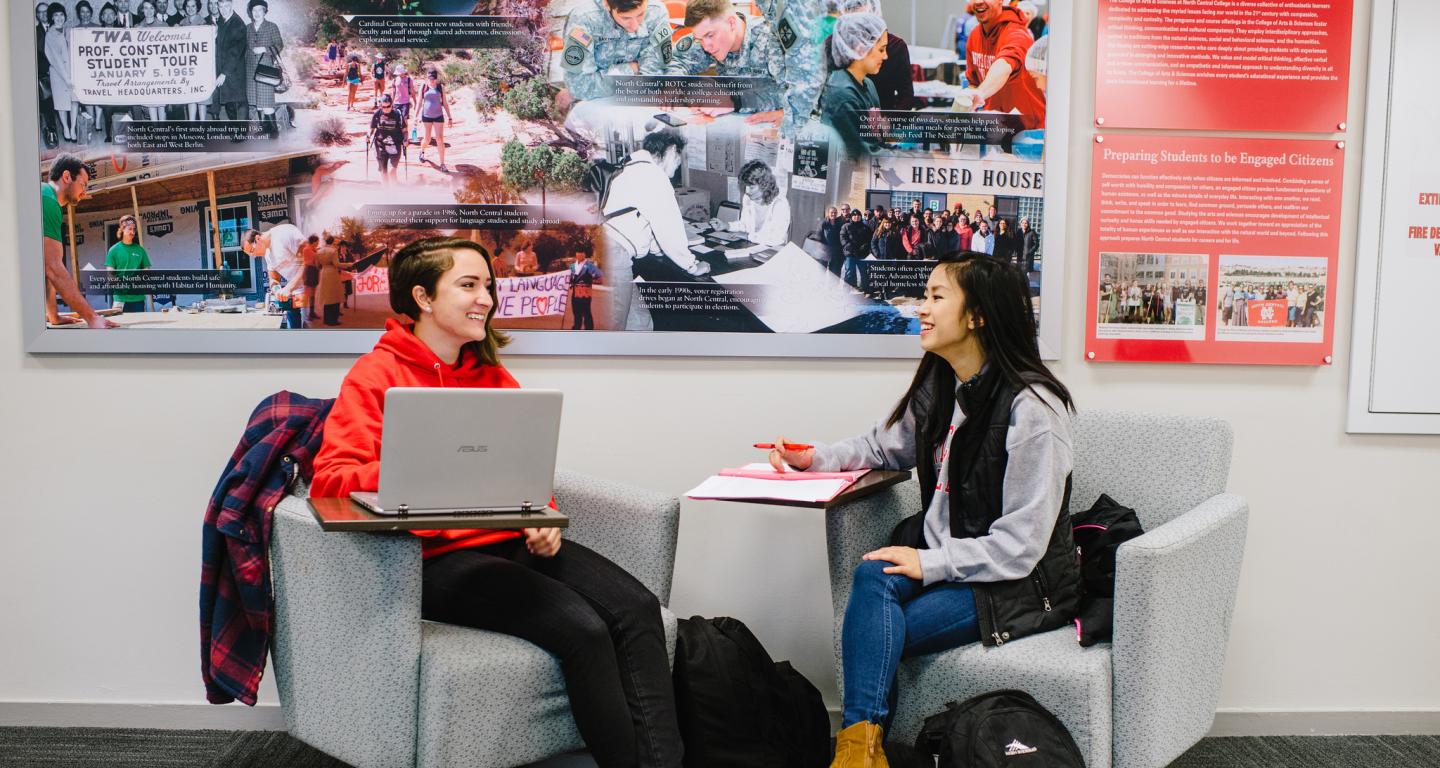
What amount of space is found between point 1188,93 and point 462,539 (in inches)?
82.1

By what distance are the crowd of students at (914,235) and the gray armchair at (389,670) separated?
128 centimetres

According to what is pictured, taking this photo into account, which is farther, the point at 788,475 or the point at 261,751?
the point at 261,751

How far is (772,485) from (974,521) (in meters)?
0.42

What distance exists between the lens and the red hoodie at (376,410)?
192cm

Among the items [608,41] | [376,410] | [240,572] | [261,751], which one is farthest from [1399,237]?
[261,751]

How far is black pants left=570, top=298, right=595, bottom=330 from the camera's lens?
257 cm

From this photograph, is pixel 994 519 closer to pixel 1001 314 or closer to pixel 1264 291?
pixel 1001 314

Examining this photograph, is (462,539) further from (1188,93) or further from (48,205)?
(1188,93)

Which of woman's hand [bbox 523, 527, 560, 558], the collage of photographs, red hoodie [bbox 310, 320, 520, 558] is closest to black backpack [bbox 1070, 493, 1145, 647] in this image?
the collage of photographs

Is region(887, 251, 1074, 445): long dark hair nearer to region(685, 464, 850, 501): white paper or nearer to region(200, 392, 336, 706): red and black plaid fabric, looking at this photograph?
region(685, 464, 850, 501): white paper

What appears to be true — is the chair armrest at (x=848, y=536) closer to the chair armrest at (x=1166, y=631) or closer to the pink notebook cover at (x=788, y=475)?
the pink notebook cover at (x=788, y=475)

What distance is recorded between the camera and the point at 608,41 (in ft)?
8.30

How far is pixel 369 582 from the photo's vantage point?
5.68 ft

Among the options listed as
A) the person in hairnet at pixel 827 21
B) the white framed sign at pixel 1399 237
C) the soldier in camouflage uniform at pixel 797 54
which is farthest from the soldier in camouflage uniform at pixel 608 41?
the white framed sign at pixel 1399 237
